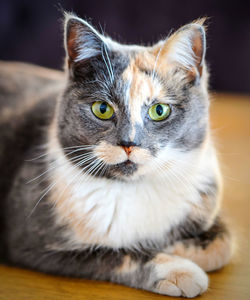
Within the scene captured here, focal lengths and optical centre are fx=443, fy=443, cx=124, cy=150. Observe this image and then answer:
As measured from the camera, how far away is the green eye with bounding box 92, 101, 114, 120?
130 centimetres

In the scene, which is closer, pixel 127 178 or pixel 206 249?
pixel 127 178

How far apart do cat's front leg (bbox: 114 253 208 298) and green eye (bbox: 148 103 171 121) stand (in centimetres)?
42

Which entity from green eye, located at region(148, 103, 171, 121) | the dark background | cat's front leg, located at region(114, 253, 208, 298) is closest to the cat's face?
green eye, located at region(148, 103, 171, 121)

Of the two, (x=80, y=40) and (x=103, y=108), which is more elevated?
(x=80, y=40)

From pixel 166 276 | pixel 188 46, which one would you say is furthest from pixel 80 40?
pixel 166 276

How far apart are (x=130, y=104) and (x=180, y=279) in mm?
521

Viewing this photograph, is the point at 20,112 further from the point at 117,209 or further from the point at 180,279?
the point at 180,279

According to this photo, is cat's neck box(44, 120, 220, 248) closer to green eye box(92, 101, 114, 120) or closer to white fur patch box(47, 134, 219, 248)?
white fur patch box(47, 134, 219, 248)

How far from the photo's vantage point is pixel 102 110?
1.31 meters

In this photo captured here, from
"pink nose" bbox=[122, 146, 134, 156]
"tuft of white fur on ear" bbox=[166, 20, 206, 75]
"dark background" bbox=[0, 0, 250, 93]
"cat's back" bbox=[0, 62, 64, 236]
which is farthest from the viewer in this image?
"dark background" bbox=[0, 0, 250, 93]

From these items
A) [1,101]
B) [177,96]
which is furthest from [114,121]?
[1,101]

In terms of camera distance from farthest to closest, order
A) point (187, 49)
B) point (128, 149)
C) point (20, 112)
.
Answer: point (20, 112) → point (187, 49) → point (128, 149)

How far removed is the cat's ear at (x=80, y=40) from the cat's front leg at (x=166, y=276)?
0.64 metres

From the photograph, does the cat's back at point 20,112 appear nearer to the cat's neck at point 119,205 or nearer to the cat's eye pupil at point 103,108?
the cat's neck at point 119,205
